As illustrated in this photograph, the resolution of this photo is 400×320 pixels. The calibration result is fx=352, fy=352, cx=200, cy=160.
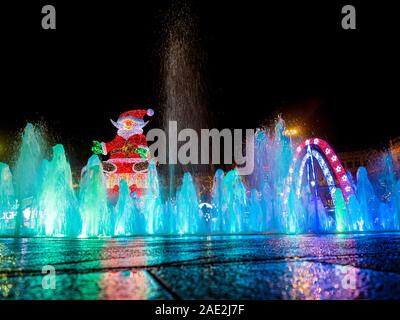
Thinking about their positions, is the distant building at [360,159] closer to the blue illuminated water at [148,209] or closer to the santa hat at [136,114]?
the santa hat at [136,114]

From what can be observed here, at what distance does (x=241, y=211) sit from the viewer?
56.8 feet

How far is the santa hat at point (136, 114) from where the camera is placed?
45188mm

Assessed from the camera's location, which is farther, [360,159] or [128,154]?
[360,159]

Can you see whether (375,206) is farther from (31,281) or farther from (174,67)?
(31,281)

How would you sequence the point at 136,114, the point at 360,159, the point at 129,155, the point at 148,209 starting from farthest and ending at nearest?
1. the point at 360,159
2. the point at 136,114
3. the point at 129,155
4. the point at 148,209

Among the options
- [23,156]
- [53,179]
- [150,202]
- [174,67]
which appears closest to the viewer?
[53,179]

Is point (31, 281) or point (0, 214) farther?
point (0, 214)

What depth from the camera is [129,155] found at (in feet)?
145

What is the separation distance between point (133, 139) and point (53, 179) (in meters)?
A: 30.2

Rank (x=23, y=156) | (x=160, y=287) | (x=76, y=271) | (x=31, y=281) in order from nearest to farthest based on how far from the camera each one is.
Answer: (x=160, y=287), (x=31, y=281), (x=76, y=271), (x=23, y=156)

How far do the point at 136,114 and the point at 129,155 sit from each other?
5.50 metres

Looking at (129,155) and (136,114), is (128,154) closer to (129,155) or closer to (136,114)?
(129,155)

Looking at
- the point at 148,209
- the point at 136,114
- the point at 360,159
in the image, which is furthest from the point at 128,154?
the point at 360,159
